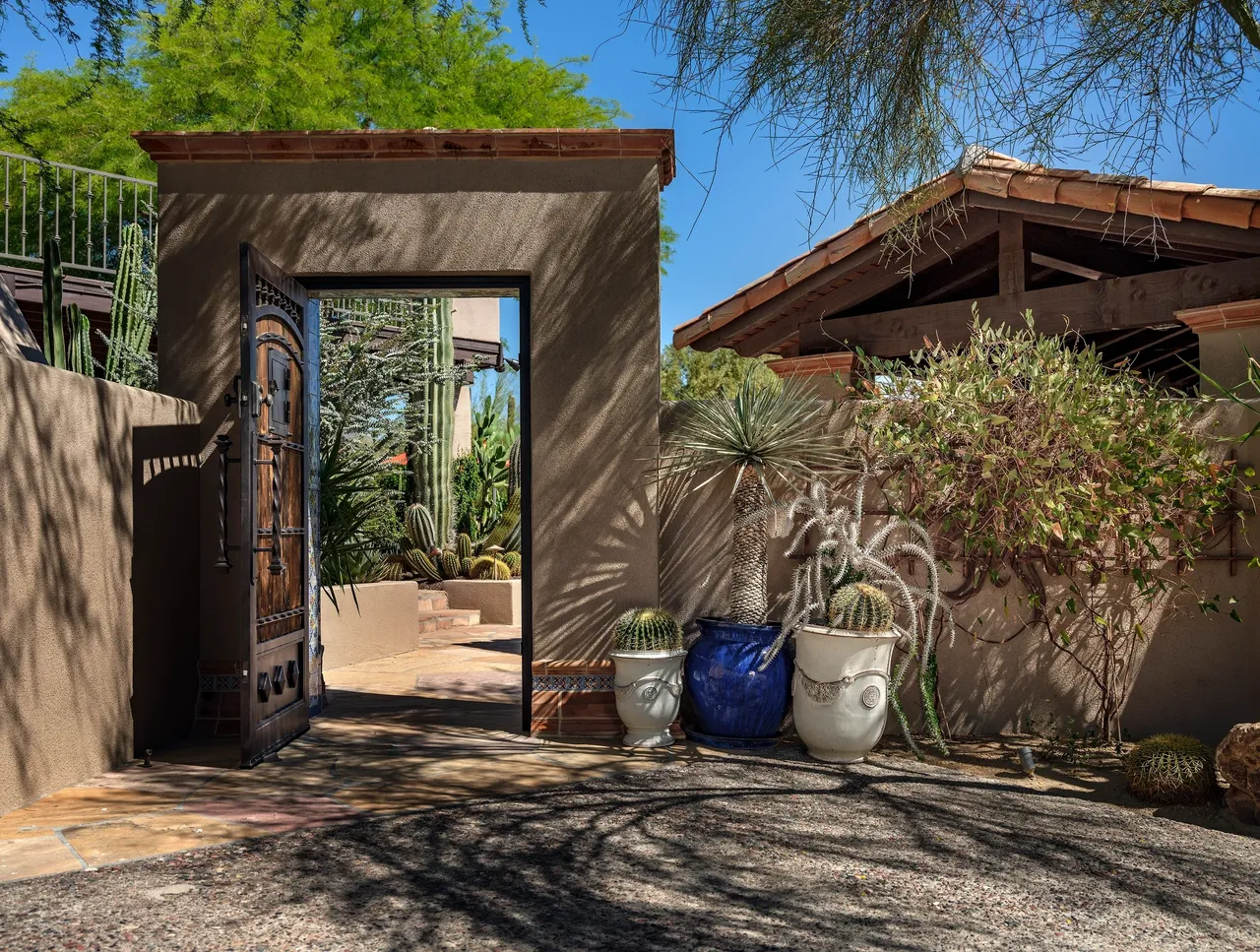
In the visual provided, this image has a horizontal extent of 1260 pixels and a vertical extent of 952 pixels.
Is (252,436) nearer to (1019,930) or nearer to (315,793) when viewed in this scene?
(315,793)

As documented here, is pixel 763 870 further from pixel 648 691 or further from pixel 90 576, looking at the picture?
pixel 90 576

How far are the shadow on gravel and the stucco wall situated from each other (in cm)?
132

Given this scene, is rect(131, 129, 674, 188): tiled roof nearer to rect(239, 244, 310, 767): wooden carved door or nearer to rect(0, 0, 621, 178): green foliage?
rect(239, 244, 310, 767): wooden carved door

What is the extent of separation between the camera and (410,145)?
644 cm

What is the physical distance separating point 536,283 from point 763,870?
384cm

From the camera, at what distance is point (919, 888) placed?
3.70m

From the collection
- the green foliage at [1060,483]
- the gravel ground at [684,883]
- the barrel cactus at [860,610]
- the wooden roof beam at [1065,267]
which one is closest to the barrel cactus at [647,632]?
the barrel cactus at [860,610]

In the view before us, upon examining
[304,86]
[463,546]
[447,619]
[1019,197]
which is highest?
[304,86]

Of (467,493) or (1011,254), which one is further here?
(467,493)

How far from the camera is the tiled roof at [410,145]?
6359mm

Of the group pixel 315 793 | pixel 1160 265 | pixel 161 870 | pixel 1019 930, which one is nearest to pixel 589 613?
pixel 315 793

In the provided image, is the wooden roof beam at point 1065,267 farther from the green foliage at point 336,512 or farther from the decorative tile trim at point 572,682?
the green foliage at point 336,512

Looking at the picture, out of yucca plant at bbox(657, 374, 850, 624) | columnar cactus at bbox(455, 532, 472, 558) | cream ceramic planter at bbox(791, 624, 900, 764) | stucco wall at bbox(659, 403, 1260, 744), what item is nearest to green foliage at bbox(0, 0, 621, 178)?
columnar cactus at bbox(455, 532, 472, 558)

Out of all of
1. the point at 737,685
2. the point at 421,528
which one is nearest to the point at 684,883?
the point at 737,685
